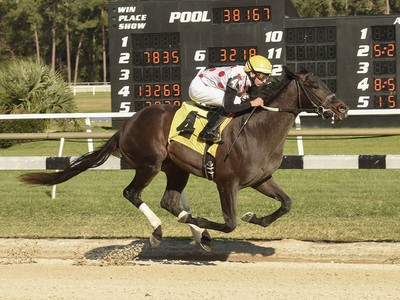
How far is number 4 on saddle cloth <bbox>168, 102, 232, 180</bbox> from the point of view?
6566mm

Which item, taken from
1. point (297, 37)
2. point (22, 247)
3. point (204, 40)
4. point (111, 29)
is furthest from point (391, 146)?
point (22, 247)

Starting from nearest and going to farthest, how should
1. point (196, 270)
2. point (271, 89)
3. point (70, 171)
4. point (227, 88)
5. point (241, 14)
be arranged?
point (196, 270), point (227, 88), point (271, 89), point (70, 171), point (241, 14)

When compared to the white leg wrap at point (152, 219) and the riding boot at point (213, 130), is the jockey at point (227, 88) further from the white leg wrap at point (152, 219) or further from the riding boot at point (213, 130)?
the white leg wrap at point (152, 219)

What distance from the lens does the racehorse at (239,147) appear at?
646cm

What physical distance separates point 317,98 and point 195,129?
86 cm

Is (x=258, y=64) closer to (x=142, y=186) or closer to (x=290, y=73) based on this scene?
(x=290, y=73)

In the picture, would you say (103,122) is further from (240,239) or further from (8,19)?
(8,19)

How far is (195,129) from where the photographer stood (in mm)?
6648

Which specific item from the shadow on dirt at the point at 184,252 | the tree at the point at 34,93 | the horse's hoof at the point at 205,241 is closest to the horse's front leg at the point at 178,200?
the horse's hoof at the point at 205,241

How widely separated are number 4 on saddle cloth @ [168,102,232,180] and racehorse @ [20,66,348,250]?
4 centimetres

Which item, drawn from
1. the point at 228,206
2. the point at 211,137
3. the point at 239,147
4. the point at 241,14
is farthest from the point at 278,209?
the point at 241,14

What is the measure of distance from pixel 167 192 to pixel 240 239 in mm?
774

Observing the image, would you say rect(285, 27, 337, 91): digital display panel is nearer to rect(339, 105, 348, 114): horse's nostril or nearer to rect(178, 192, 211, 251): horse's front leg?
rect(178, 192, 211, 251): horse's front leg

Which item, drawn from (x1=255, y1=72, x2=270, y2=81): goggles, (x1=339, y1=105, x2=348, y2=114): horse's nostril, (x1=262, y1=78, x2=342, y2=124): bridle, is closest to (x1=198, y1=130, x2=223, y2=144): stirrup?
(x1=262, y1=78, x2=342, y2=124): bridle
